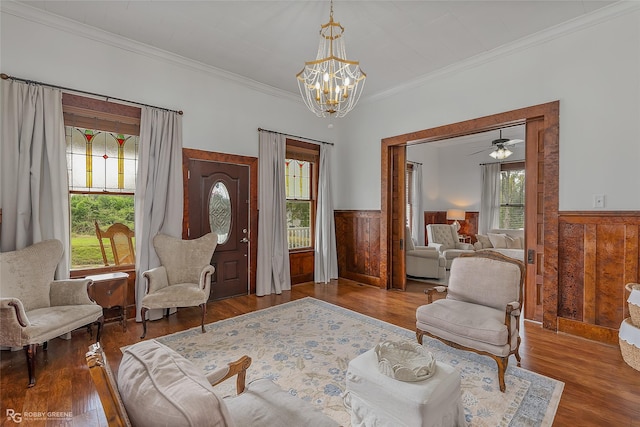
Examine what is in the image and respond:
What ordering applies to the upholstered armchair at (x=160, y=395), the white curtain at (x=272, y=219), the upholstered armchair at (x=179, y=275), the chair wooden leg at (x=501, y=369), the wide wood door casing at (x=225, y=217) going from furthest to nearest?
1. the white curtain at (x=272, y=219)
2. the wide wood door casing at (x=225, y=217)
3. the upholstered armchair at (x=179, y=275)
4. the chair wooden leg at (x=501, y=369)
5. the upholstered armchair at (x=160, y=395)

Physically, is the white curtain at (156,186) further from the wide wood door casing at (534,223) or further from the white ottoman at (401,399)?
the wide wood door casing at (534,223)

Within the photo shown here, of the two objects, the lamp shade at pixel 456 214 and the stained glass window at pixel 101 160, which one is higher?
the stained glass window at pixel 101 160

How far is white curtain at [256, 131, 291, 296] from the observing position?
16.2ft

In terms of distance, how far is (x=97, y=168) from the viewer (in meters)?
3.72

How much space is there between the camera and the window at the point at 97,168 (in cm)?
354

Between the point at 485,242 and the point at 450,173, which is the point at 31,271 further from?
the point at 450,173

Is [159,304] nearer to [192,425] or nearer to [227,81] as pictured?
[192,425]

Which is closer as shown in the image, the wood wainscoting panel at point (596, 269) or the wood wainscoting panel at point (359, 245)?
the wood wainscoting panel at point (596, 269)

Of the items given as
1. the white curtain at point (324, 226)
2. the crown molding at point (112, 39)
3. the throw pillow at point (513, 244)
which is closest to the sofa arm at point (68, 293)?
the crown molding at point (112, 39)

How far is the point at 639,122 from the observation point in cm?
300

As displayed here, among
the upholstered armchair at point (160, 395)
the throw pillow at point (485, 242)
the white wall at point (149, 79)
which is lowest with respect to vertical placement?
the throw pillow at point (485, 242)

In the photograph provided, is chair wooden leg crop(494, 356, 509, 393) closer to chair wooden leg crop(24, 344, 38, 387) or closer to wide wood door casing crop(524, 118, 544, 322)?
wide wood door casing crop(524, 118, 544, 322)

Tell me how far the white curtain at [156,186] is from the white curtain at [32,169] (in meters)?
0.73

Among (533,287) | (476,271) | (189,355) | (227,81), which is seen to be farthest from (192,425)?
(227,81)
